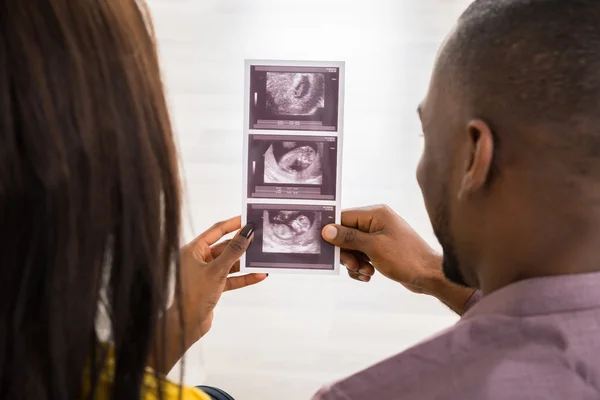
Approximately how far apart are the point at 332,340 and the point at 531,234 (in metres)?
1.07

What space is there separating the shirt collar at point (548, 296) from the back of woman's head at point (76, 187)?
417mm

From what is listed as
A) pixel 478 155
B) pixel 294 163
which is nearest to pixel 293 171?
pixel 294 163

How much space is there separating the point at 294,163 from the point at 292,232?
0.14 metres

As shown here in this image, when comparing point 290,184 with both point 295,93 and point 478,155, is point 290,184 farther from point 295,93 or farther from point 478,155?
point 478,155

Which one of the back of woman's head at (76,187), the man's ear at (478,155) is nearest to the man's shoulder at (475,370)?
the man's ear at (478,155)

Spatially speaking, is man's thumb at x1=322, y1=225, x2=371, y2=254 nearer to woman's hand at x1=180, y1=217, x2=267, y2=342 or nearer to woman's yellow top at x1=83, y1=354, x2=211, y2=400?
woman's hand at x1=180, y1=217, x2=267, y2=342

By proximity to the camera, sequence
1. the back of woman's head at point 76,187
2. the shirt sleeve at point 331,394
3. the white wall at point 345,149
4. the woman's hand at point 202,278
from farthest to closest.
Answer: the white wall at point 345,149 → the woman's hand at point 202,278 → the shirt sleeve at point 331,394 → the back of woman's head at point 76,187

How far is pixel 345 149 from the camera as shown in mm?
1730

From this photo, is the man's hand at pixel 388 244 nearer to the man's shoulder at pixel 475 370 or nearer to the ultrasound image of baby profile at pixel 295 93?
Result: the ultrasound image of baby profile at pixel 295 93

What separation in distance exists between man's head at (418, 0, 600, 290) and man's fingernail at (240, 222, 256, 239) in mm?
499

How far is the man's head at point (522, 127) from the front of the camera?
638mm

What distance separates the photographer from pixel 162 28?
1.78 meters

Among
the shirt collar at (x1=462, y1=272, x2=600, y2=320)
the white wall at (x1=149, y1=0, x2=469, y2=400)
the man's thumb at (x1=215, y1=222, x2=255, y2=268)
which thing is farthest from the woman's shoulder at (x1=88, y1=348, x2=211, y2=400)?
the white wall at (x1=149, y1=0, x2=469, y2=400)

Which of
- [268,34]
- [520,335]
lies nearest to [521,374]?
[520,335]
